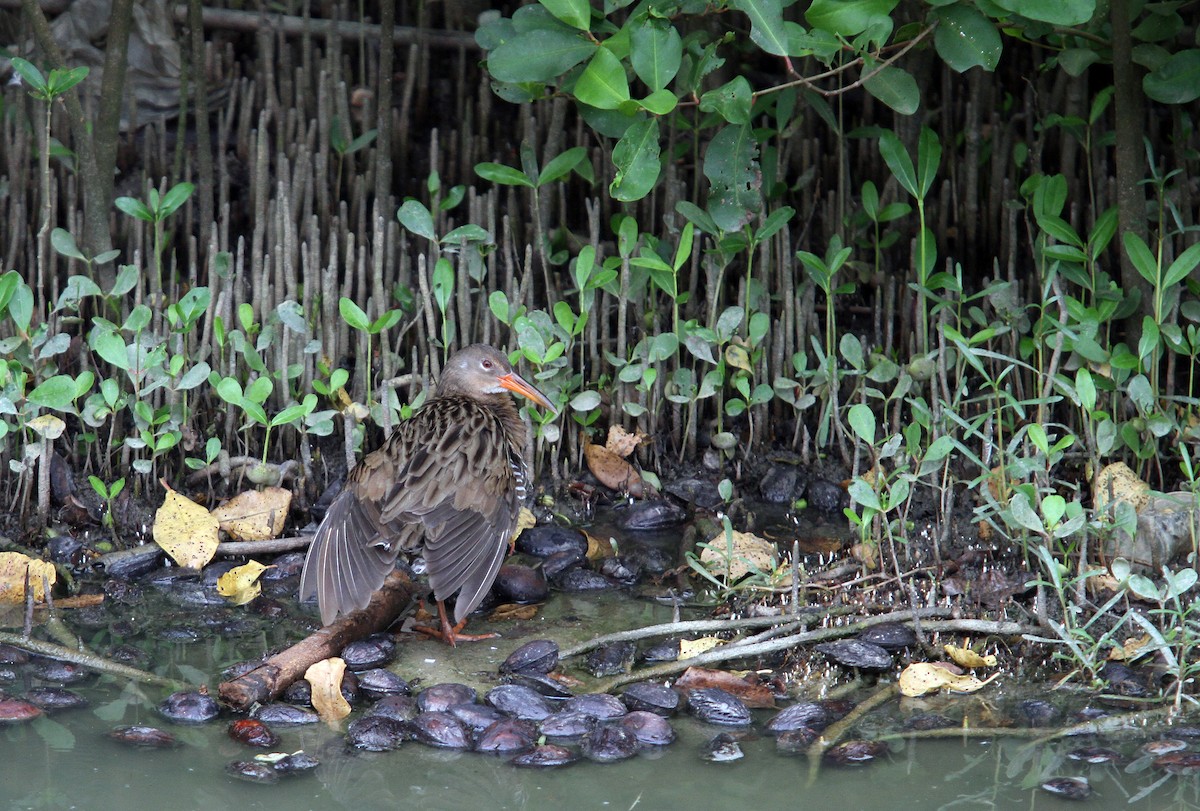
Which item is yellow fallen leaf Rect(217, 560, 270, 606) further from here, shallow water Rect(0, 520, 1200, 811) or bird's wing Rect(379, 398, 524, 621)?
shallow water Rect(0, 520, 1200, 811)

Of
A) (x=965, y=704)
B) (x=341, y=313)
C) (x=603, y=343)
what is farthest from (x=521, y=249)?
(x=965, y=704)

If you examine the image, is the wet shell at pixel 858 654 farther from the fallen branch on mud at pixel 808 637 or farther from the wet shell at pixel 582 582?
the wet shell at pixel 582 582

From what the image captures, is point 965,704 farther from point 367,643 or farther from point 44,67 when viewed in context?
point 44,67

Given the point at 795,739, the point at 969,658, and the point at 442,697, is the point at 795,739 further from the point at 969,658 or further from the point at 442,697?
the point at 442,697

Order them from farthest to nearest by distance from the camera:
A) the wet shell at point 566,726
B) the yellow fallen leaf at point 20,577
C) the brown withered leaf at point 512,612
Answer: the brown withered leaf at point 512,612
the yellow fallen leaf at point 20,577
the wet shell at point 566,726

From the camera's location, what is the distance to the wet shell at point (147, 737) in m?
3.83

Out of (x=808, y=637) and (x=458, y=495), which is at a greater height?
(x=458, y=495)

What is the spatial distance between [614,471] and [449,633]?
138 centimetres

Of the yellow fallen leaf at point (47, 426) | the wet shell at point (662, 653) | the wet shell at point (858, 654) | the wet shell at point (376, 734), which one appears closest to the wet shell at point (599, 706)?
the wet shell at point (662, 653)

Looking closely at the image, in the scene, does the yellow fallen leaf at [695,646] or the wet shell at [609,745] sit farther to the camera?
the yellow fallen leaf at [695,646]

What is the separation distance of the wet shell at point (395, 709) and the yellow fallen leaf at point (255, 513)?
1.44 meters

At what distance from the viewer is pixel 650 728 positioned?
3.92 meters

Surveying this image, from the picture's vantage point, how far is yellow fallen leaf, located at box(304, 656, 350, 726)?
13.3 feet

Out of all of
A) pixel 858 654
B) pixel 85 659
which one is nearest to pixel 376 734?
pixel 85 659
